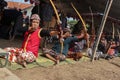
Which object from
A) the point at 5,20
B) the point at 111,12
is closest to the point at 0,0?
the point at 5,20

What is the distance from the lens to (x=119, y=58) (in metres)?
10.1

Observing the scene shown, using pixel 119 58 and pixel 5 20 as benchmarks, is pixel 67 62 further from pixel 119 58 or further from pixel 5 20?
pixel 5 20

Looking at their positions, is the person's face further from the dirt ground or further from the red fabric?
the dirt ground

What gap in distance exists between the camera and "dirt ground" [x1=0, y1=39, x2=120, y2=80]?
6400mm

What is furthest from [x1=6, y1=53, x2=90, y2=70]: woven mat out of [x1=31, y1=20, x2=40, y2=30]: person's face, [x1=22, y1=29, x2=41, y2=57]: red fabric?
[x1=31, y1=20, x2=40, y2=30]: person's face

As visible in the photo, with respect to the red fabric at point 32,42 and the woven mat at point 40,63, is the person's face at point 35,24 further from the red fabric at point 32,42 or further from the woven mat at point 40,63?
the woven mat at point 40,63

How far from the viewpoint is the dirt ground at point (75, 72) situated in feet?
21.0

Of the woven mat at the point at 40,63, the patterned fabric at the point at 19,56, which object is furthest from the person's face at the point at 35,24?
the woven mat at the point at 40,63

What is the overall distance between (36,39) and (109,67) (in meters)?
2.23

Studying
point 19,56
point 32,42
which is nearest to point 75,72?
point 32,42

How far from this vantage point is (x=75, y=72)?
7066mm

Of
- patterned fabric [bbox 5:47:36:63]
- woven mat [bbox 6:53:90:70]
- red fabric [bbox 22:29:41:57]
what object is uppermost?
red fabric [bbox 22:29:41:57]

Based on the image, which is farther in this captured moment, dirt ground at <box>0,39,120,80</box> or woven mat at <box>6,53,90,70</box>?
woven mat at <box>6,53,90,70</box>

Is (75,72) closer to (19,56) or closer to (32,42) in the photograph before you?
(32,42)
